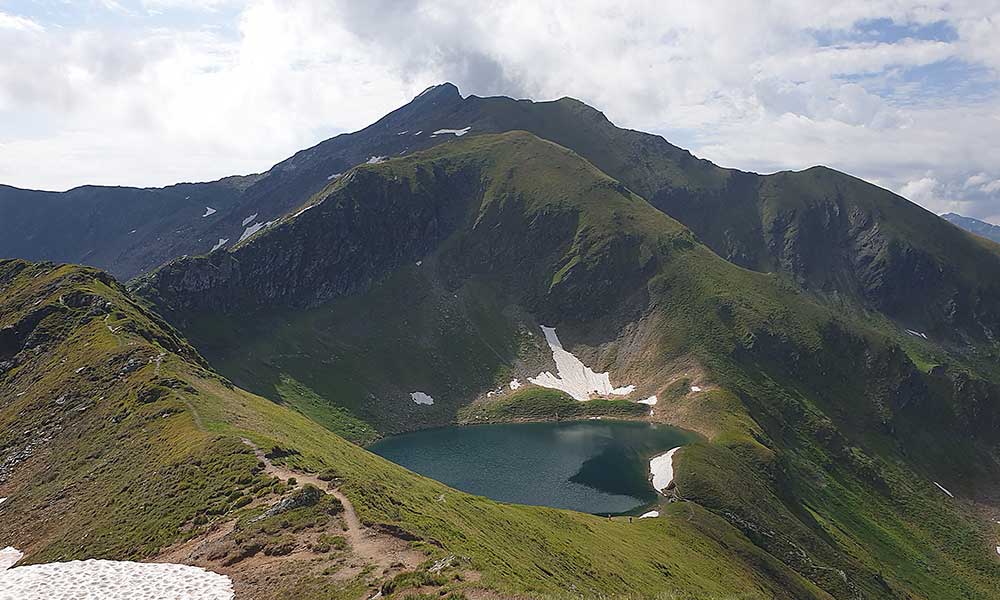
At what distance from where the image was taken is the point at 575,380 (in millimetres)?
163000

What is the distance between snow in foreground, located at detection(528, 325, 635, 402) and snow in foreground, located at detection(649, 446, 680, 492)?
4316cm

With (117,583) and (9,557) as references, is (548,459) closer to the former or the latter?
(9,557)

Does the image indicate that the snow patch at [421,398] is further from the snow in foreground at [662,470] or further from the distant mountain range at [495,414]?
the snow in foreground at [662,470]

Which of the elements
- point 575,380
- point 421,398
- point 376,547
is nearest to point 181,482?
point 376,547

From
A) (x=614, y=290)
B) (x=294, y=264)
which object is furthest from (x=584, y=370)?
(x=294, y=264)

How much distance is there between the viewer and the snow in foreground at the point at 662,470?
97.5 meters

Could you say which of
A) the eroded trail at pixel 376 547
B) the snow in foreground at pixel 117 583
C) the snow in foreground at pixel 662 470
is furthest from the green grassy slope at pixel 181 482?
→ the snow in foreground at pixel 662 470

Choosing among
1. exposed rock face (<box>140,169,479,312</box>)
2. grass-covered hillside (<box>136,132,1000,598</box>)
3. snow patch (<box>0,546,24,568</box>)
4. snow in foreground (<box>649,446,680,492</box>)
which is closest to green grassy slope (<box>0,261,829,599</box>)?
snow patch (<box>0,546,24,568</box>)

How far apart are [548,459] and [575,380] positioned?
164 ft

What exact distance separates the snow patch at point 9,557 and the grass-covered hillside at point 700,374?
76268 mm

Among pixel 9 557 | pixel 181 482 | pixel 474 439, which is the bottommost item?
pixel 474 439

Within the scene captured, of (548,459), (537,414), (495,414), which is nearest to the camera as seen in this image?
(548,459)

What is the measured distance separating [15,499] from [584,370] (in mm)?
139498

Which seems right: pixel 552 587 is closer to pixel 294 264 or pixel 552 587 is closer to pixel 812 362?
pixel 812 362
